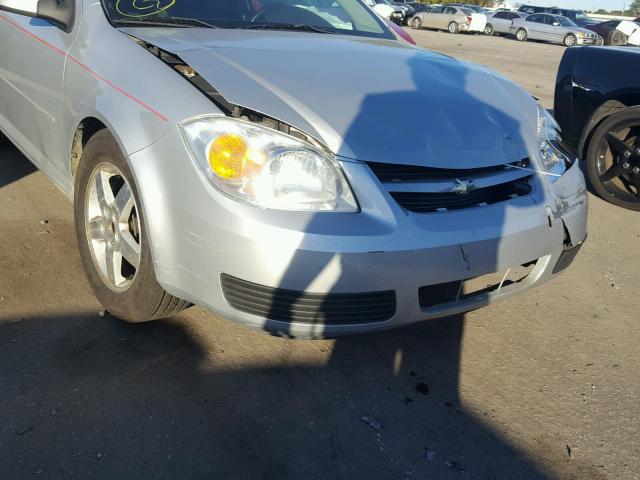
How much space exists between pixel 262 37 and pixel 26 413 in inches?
75.7

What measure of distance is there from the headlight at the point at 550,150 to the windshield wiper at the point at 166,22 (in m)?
1.66

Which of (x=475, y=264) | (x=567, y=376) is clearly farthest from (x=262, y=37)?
(x=567, y=376)

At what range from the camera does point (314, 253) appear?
6.56ft

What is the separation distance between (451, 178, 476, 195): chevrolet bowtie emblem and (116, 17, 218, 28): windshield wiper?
1498 millimetres

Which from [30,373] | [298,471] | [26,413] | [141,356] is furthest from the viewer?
[141,356]

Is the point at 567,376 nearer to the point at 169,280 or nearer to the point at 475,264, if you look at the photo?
the point at 475,264

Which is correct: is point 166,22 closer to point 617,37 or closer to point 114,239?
point 114,239

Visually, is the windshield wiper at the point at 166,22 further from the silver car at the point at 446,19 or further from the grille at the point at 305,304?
the silver car at the point at 446,19

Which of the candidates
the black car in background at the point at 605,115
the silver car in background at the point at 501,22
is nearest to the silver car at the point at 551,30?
the silver car in background at the point at 501,22

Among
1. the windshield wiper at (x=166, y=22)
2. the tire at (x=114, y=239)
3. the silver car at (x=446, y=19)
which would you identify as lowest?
the silver car at (x=446, y=19)

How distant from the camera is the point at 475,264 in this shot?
223 centimetres

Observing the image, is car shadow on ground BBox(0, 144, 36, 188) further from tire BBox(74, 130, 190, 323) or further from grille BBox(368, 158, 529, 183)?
grille BBox(368, 158, 529, 183)

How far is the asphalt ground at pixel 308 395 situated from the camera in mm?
2053

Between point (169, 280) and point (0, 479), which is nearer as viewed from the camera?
point (0, 479)
